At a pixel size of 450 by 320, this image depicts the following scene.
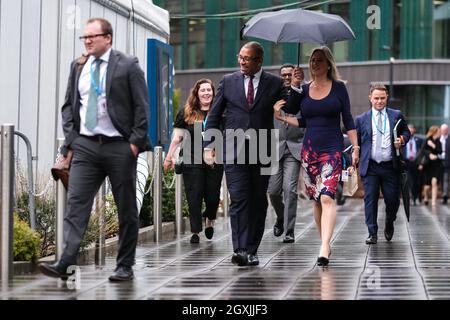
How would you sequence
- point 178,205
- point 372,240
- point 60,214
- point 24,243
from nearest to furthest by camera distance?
point 60,214 → point 24,243 → point 372,240 → point 178,205

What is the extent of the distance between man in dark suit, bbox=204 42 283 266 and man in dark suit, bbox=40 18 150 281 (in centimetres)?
166

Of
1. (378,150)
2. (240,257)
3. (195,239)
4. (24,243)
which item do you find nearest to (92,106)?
(24,243)

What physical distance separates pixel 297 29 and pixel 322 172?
7.39 ft

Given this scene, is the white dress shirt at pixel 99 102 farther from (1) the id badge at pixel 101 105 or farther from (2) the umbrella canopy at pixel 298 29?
(2) the umbrella canopy at pixel 298 29

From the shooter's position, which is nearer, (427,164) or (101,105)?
(101,105)

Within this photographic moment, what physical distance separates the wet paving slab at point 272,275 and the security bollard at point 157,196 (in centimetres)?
23

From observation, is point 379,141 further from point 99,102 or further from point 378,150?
point 99,102

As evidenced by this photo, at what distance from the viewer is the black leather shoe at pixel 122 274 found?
8962mm

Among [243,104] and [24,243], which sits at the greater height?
[243,104]

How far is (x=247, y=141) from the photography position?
1048cm

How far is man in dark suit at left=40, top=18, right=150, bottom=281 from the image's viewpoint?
8.86 meters

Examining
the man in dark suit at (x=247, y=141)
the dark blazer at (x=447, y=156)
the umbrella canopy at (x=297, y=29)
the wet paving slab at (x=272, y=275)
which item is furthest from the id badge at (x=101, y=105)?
the dark blazer at (x=447, y=156)

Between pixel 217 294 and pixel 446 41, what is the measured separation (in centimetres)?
4270

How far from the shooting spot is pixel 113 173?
8945 mm
